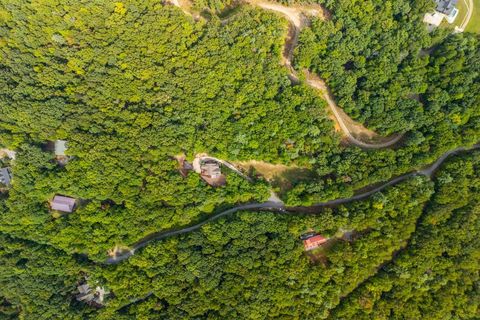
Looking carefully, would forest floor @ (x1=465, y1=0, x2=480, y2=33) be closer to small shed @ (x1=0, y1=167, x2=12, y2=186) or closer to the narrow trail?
the narrow trail

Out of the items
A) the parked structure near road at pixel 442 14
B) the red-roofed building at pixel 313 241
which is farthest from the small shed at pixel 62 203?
the parked structure near road at pixel 442 14

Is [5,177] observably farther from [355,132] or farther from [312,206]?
[355,132]

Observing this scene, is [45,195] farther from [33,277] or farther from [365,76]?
[365,76]

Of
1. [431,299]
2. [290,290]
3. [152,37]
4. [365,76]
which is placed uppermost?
[152,37]

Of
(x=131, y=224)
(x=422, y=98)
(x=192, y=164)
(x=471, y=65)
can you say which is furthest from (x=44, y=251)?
(x=471, y=65)

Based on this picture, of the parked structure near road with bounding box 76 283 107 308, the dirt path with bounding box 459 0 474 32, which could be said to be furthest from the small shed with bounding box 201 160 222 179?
the dirt path with bounding box 459 0 474 32

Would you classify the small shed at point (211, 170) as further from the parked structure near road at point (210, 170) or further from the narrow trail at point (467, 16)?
the narrow trail at point (467, 16)

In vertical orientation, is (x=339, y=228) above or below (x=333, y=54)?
below
